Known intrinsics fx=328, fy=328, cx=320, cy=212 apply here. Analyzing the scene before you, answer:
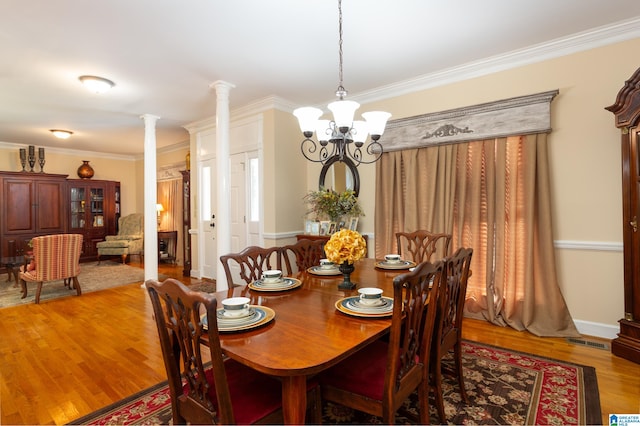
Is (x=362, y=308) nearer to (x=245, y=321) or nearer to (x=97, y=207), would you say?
(x=245, y=321)

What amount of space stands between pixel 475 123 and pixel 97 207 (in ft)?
27.2

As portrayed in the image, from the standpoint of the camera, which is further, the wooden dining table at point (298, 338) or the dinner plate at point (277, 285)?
the dinner plate at point (277, 285)

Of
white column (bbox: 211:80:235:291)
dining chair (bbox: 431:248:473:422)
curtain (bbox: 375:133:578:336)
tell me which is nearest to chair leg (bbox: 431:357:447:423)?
dining chair (bbox: 431:248:473:422)

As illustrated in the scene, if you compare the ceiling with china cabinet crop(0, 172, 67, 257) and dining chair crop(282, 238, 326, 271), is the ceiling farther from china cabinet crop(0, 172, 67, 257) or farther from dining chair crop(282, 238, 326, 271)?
china cabinet crop(0, 172, 67, 257)

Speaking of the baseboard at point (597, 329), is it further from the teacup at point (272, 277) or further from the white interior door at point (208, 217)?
the white interior door at point (208, 217)

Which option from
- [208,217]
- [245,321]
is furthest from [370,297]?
[208,217]

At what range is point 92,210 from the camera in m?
7.75

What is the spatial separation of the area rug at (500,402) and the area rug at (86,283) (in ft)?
11.7

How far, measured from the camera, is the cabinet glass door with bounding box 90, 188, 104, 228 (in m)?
7.76

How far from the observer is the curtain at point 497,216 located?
9.93 feet

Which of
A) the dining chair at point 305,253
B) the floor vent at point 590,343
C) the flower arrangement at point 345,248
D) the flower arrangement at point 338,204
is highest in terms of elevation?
the flower arrangement at point 338,204

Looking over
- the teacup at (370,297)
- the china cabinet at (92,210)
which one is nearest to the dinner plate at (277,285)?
the teacup at (370,297)

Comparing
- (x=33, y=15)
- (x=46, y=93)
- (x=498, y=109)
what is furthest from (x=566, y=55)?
(x=46, y=93)

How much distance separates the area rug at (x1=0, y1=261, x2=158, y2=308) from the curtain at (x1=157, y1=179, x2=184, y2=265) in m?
0.97
